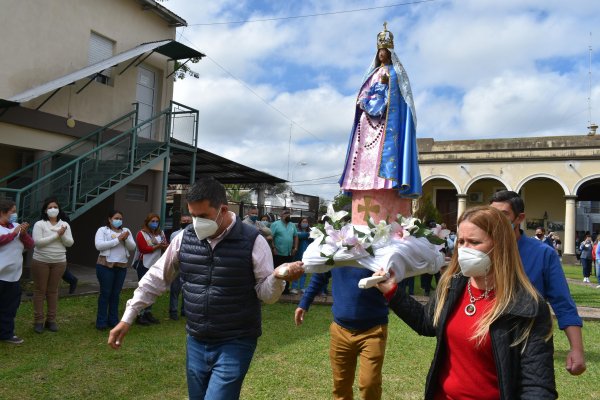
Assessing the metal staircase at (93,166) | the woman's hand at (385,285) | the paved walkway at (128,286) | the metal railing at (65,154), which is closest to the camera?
the woman's hand at (385,285)

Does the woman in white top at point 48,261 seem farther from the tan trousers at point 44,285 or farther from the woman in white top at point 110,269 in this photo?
the woman in white top at point 110,269

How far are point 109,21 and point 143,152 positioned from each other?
3633 millimetres

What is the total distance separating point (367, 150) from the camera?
421 centimetres

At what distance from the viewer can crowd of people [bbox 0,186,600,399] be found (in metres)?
2.12

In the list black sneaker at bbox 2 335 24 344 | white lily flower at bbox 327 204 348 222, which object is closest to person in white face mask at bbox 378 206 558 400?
white lily flower at bbox 327 204 348 222

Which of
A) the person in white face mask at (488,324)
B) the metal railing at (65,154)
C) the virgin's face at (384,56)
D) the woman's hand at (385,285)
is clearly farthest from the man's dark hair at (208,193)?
the metal railing at (65,154)

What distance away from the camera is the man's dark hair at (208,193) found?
9.70 ft

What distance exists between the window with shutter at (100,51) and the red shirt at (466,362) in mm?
12903

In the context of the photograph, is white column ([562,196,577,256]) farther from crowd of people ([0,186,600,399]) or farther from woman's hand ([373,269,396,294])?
woman's hand ([373,269,396,294])

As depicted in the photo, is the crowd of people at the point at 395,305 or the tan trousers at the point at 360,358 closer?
the crowd of people at the point at 395,305

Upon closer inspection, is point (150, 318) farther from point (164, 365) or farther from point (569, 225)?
point (569, 225)

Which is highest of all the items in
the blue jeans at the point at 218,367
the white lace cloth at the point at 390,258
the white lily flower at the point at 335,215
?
the white lily flower at the point at 335,215

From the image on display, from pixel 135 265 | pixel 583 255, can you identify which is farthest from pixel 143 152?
pixel 583 255

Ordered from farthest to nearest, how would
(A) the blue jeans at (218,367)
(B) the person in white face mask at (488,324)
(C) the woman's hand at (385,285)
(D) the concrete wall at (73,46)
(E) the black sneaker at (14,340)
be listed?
(D) the concrete wall at (73,46), (E) the black sneaker at (14,340), (A) the blue jeans at (218,367), (C) the woman's hand at (385,285), (B) the person in white face mask at (488,324)
